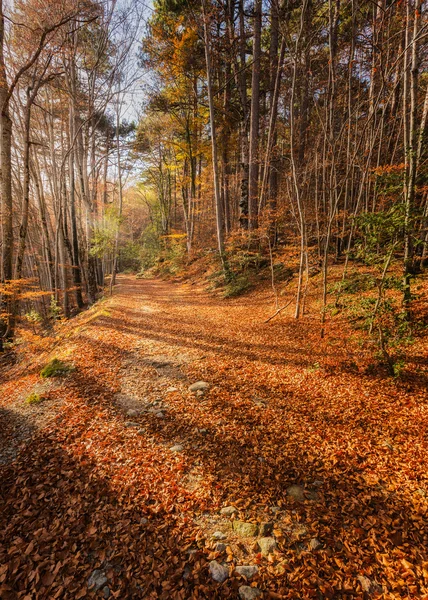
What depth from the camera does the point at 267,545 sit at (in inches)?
82.4

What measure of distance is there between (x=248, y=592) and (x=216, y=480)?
935 mm

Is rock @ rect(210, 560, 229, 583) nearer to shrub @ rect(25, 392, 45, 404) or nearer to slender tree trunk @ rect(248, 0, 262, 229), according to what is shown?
shrub @ rect(25, 392, 45, 404)

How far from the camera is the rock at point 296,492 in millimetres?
2472

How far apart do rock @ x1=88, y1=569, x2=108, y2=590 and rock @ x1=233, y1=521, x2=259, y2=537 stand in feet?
3.54

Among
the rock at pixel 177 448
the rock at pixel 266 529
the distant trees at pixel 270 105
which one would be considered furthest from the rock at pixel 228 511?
the distant trees at pixel 270 105

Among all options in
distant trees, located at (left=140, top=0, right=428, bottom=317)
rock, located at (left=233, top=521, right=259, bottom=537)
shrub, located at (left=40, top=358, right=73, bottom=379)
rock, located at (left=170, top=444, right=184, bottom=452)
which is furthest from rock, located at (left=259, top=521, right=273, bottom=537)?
distant trees, located at (left=140, top=0, right=428, bottom=317)

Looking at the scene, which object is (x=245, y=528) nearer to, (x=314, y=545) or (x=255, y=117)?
(x=314, y=545)

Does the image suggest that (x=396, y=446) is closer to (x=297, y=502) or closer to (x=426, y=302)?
(x=297, y=502)

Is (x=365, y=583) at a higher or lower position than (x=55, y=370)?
lower

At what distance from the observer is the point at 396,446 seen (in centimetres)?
294

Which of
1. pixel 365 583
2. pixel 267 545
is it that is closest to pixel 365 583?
pixel 365 583

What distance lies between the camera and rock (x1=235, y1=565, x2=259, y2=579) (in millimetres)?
1908

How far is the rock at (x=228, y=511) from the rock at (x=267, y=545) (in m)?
0.32

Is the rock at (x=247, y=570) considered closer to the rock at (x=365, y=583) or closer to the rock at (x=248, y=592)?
the rock at (x=248, y=592)
